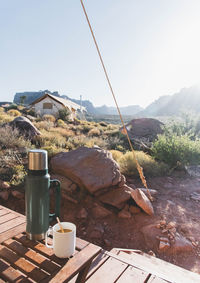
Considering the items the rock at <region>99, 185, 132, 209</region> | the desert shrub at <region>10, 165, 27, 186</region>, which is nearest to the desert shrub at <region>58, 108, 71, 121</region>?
the desert shrub at <region>10, 165, 27, 186</region>

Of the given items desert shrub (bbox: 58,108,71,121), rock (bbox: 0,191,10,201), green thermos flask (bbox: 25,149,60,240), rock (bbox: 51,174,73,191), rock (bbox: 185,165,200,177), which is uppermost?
desert shrub (bbox: 58,108,71,121)

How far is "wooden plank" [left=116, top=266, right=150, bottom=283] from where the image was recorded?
5.44 ft

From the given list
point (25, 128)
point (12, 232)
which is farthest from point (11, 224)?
point (25, 128)

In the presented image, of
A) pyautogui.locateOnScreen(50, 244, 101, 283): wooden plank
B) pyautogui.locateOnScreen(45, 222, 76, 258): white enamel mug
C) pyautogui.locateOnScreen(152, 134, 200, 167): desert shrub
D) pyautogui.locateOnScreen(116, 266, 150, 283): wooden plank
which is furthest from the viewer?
pyautogui.locateOnScreen(152, 134, 200, 167): desert shrub

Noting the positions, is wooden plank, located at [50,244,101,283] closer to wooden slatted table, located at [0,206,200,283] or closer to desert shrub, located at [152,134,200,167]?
wooden slatted table, located at [0,206,200,283]

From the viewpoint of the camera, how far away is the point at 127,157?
548 centimetres

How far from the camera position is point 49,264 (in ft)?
3.68

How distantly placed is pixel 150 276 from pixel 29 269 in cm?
113

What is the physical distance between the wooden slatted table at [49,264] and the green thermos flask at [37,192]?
0.36 feet

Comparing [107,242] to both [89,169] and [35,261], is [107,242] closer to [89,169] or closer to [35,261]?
[89,169]

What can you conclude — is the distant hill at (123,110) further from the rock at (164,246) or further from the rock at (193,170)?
the rock at (164,246)

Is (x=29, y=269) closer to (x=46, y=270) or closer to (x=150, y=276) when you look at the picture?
(x=46, y=270)

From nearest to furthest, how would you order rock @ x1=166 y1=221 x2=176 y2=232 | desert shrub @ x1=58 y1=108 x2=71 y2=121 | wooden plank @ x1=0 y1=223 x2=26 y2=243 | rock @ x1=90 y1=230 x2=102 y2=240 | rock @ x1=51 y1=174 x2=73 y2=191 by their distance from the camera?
1. wooden plank @ x1=0 y1=223 x2=26 y2=243
2. rock @ x1=90 y1=230 x2=102 y2=240
3. rock @ x1=166 y1=221 x2=176 y2=232
4. rock @ x1=51 y1=174 x2=73 y2=191
5. desert shrub @ x1=58 y1=108 x2=71 y2=121

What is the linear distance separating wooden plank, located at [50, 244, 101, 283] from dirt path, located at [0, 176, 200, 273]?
5.87 feet
